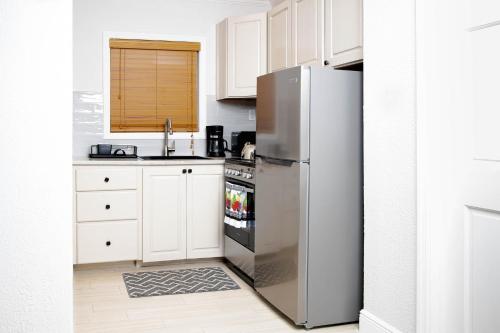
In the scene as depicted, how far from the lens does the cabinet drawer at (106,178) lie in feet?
13.6

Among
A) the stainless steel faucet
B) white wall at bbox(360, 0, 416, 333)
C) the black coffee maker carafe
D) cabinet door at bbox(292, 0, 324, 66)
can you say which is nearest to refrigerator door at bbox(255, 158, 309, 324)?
white wall at bbox(360, 0, 416, 333)

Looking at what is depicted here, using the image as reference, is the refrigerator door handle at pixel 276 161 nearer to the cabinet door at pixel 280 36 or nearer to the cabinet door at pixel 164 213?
the cabinet door at pixel 280 36

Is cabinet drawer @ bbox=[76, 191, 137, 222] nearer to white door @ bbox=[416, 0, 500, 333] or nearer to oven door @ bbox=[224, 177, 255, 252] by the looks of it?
oven door @ bbox=[224, 177, 255, 252]

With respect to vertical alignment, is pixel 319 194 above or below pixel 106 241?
above

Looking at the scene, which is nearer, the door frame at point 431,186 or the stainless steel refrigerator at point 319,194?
the door frame at point 431,186

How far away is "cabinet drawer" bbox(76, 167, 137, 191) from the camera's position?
13.6 ft

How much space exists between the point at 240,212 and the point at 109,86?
5.81ft

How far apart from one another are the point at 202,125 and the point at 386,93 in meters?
2.59

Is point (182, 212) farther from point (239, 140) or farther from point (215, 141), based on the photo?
point (239, 140)

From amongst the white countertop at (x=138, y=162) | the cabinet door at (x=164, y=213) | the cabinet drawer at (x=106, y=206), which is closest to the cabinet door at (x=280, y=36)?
the white countertop at (x=138, y=162)

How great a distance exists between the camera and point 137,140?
4.84 m

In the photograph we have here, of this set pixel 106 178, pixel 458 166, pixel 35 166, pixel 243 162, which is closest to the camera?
pixel 35 166

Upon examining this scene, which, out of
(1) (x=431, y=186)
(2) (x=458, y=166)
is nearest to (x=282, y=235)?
(1) (x=431, y=186)

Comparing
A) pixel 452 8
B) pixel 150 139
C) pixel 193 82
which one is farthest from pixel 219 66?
pixel 452 8
